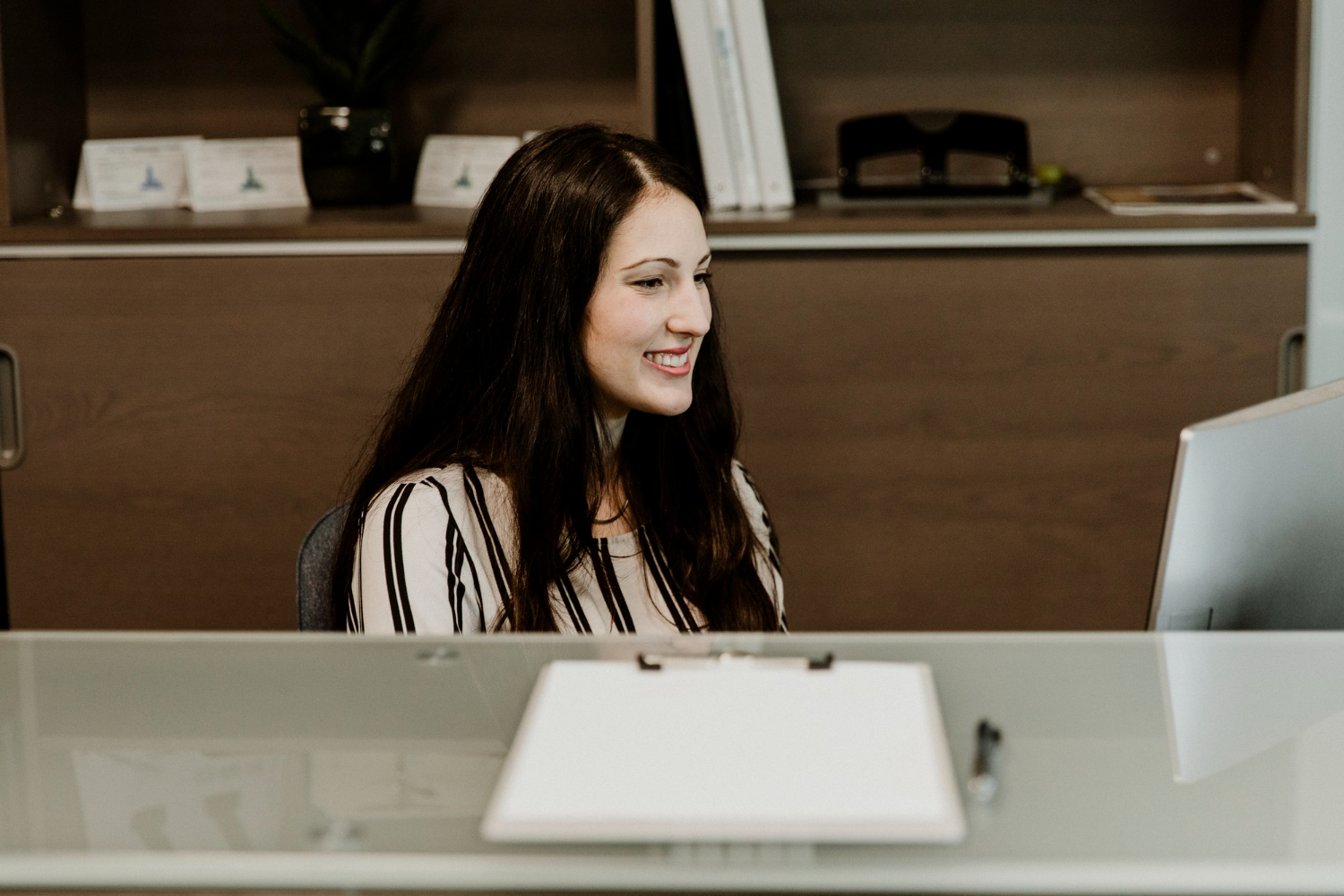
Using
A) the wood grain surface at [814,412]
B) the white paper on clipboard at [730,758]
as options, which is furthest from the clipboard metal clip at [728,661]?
the wood grain surface at [814,412]

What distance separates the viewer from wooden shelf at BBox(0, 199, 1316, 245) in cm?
Result: 199

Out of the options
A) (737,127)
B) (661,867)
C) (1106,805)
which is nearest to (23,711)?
(661,867)

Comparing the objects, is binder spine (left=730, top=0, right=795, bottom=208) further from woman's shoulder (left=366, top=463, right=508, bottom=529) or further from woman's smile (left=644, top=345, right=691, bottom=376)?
woman's shoulder (left=366, top=463, right=508, bottom=529)

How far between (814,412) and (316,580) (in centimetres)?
95

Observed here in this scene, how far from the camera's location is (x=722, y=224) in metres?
2.02

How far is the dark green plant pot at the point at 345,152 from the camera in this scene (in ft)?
Answer: 7.15

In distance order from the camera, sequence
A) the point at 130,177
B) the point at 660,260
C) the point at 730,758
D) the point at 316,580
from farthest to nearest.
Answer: the point at 130,177
the point at 660,260
the point at 316,580
the point at 730,758

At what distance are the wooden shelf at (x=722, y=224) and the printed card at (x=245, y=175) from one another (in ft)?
0.37

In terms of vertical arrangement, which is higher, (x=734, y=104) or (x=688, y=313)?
(x=734, y=104)

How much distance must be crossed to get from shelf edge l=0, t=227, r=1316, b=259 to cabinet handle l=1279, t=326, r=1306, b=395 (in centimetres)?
13

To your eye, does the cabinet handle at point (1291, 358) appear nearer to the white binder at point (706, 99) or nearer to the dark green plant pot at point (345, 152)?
the white binder at point (706, 99)

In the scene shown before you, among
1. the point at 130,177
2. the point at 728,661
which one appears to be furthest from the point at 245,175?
the point at 728,661

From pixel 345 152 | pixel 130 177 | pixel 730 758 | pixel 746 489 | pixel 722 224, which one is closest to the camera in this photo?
pixel 730 758

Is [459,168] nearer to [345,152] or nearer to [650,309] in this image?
[345,152]
